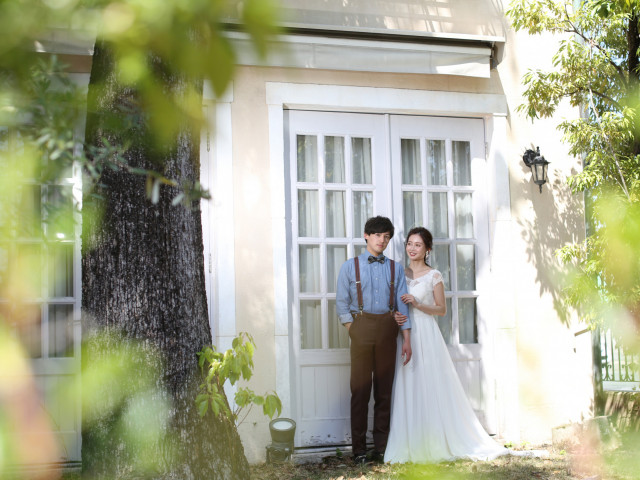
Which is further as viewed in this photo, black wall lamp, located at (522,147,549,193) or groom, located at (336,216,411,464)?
black wall lamp, located at (522,147,549,193)

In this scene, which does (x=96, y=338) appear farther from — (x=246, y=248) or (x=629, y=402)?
(x=629, y=402)

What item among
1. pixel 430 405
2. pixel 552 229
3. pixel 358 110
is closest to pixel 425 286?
pixel 430 405

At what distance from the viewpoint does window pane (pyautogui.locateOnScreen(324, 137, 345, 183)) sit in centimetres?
580

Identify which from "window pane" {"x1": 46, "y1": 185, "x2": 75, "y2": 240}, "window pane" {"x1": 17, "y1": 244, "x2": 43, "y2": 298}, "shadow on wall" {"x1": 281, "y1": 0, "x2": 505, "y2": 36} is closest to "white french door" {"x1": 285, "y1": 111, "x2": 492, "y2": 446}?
"shadow on wall" {"x1": 281, "y1": 0, "x2": 505, "y2": 36}

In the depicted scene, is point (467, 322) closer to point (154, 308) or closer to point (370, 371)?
point (370, 371)

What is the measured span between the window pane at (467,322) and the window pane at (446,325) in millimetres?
89

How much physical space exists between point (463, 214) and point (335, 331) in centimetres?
146

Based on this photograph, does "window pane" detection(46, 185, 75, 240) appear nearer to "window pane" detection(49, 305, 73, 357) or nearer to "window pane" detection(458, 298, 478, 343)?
"window pane" detection(49, 305, 73, 357)

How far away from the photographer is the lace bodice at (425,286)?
5441 mm

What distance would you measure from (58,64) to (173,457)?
241cm

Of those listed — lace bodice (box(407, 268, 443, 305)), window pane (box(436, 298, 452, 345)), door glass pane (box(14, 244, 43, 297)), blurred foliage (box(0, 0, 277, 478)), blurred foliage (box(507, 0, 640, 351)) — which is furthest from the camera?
window pane (box(436, 298, 452, 345))

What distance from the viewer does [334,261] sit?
5.75 metres

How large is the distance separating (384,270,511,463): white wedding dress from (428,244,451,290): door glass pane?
492 millimetres

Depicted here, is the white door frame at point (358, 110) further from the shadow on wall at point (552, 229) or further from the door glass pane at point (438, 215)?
the door glass pane at point (438, 215)
